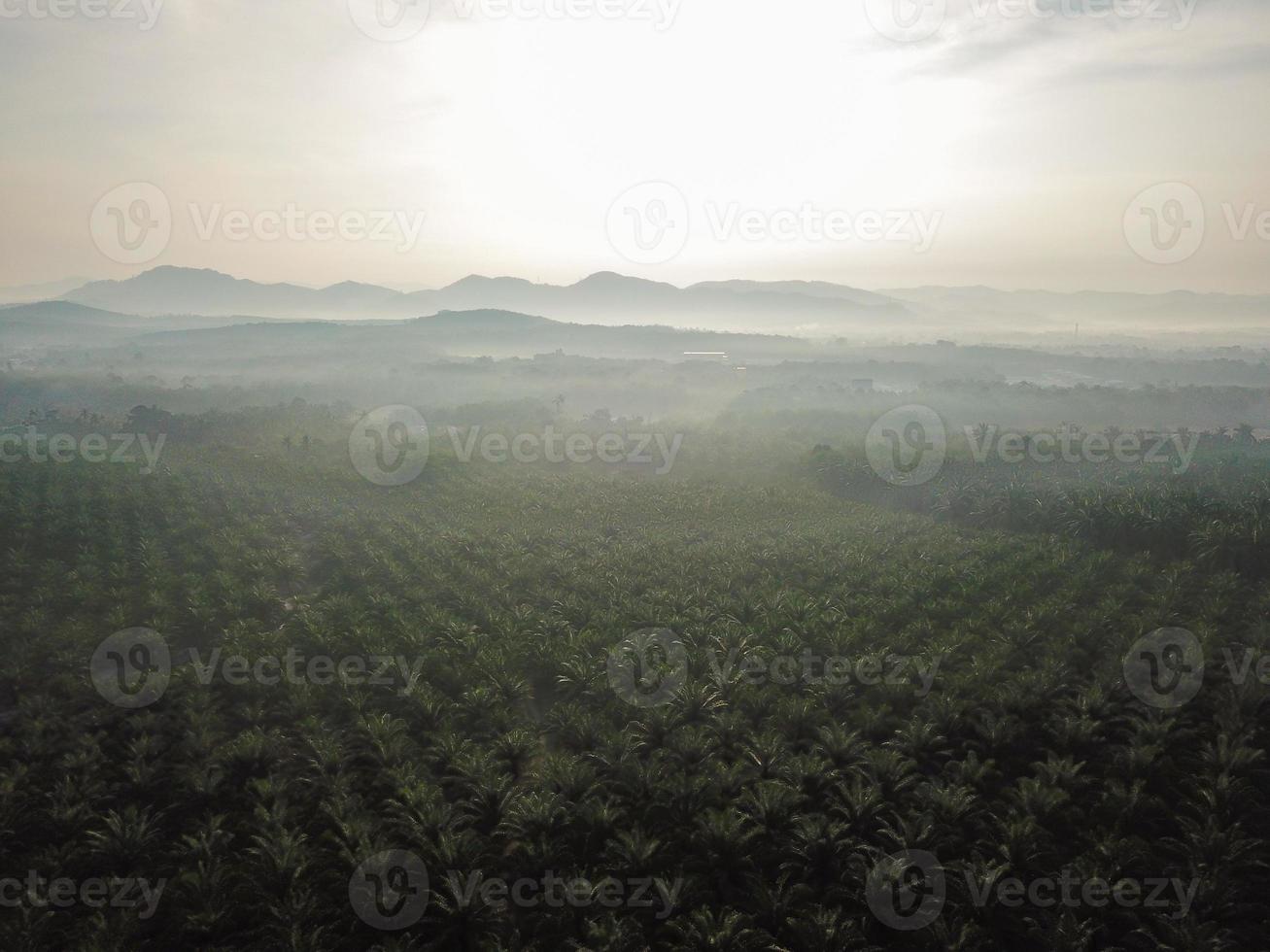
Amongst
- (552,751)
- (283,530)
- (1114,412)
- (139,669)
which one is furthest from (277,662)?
(1114,412)

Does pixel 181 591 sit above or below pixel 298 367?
below

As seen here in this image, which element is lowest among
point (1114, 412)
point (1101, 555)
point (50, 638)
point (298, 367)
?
point (50, 638)

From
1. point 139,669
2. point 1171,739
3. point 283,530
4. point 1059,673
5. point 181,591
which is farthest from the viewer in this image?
point 283,530

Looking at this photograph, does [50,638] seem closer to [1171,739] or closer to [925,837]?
[925,837]

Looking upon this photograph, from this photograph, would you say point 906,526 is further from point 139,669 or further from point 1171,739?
point 139,669

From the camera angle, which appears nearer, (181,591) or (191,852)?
(191,852)

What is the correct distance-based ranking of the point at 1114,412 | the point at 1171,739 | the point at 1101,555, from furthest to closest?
the point at 1114,412 < the point at 1101,555 < the point at 1171,739

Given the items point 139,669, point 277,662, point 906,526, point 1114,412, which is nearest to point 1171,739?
point 906,526
